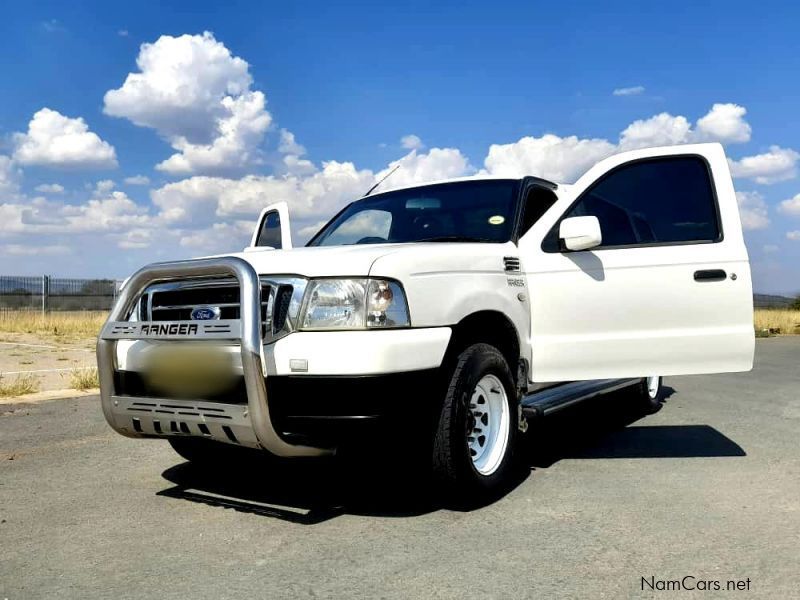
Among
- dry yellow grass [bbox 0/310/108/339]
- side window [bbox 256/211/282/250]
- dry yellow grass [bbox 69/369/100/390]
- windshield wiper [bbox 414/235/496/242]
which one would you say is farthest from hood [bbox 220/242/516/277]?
dry yellow grass [bbox 0/310/108/339]

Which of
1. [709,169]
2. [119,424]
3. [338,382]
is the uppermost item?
[709,169]

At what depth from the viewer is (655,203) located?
5039 millimetres

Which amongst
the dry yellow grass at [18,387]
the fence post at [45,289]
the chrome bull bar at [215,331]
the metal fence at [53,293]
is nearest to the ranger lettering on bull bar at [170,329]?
the chrome bull bar at [215,331]

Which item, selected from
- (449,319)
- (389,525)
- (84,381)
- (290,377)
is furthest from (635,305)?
(84,381)

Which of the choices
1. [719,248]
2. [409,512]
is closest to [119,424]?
[409,512]

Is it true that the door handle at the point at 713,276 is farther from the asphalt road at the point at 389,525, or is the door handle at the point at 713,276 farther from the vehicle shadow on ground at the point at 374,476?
the vehicle shadow on ground at the point at 374,476

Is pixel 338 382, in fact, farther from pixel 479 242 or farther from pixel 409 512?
pixel 479 242

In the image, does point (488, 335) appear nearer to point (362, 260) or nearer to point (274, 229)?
point (362, 260)

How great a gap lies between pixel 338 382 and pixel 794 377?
31.6ft

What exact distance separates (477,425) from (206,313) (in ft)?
5.44

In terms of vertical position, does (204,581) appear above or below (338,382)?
below

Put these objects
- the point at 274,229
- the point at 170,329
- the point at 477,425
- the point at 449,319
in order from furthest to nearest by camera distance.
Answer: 1. the point at 274,229
2. the point at 477,425
3. the point at 449,319
4. the point at 170,329

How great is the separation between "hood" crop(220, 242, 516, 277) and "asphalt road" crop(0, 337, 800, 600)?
1304 millimetres

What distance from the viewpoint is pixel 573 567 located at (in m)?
3.12
